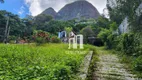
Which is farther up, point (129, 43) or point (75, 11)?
point (75, 11)

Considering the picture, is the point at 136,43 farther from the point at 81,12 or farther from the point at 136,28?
the point at 81,12

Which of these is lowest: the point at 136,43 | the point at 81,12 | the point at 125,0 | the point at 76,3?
the point at 136,43

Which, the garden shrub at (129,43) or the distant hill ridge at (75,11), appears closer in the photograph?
the garden shrub at (129,43)

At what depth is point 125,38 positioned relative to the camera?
31.5 ft

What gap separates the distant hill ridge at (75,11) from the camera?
244 feet

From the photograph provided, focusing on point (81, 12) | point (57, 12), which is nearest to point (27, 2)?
point (81, 12)

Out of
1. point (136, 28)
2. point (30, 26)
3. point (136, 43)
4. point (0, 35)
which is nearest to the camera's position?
point (136, 43)

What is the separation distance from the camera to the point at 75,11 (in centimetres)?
7806

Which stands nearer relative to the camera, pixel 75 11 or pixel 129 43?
pixel 129 43

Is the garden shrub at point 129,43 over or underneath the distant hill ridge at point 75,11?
underneath

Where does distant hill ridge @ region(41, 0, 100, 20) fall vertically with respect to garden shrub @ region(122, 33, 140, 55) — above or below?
above

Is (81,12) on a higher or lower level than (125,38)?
higher

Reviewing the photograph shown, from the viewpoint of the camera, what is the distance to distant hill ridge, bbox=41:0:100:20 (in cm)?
7425

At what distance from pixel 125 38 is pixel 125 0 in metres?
8.33
